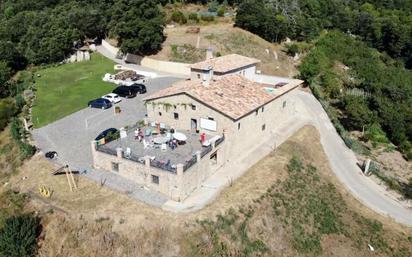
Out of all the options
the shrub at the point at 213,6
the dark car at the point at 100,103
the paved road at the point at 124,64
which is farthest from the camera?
the shrub at the point at 213,6

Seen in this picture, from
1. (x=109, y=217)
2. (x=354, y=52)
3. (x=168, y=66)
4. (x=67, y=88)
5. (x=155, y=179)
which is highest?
(x=155, y=179)

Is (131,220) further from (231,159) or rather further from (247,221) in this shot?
(231,159)

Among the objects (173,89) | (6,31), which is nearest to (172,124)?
(173,89)

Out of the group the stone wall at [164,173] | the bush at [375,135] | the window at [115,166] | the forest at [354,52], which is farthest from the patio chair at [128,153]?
the bush at [375,135]

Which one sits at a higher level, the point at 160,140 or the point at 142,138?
the point at 160,140

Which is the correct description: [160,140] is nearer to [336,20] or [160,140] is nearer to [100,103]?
[100,103]

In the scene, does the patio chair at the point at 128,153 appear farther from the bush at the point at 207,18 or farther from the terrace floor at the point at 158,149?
the bush at the point at 207,18

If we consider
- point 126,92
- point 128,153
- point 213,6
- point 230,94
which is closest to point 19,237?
Answer: point 128,153
